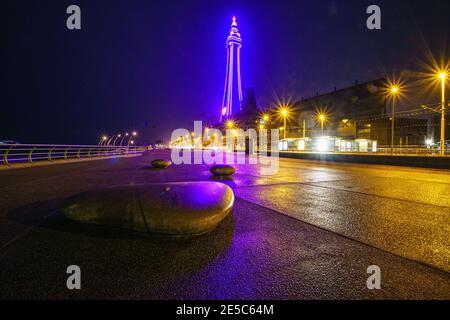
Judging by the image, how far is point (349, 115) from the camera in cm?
7506

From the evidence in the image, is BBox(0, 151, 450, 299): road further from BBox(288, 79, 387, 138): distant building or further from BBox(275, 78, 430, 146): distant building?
BBox(288, 79, 387, 138): distant building

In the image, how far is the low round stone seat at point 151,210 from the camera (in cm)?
337

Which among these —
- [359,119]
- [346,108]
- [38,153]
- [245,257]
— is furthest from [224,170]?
[346,108]

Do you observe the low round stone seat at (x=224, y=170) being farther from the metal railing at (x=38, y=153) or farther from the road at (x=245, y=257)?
the metal railing at (x=38, y=153)

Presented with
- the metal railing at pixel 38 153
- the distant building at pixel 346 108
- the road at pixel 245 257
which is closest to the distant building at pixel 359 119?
the distant building at pixel 346 108

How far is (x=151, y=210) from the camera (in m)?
3.39

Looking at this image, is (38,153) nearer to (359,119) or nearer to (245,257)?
(245,257)

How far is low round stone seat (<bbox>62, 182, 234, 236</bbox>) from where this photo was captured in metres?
3.37

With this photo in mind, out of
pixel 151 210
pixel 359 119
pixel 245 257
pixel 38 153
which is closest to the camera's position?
pixel 245 257

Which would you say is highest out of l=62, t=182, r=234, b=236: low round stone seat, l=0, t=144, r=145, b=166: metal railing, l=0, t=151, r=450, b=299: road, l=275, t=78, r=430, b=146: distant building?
l=275, t=78, r=430, b=146: distant building

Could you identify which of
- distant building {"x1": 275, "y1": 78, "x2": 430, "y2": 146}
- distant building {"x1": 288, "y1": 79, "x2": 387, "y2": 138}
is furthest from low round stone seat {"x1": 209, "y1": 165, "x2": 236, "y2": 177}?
distant building {"x1": 288, "y1": 79, "x2": 387, "y2": 138}
